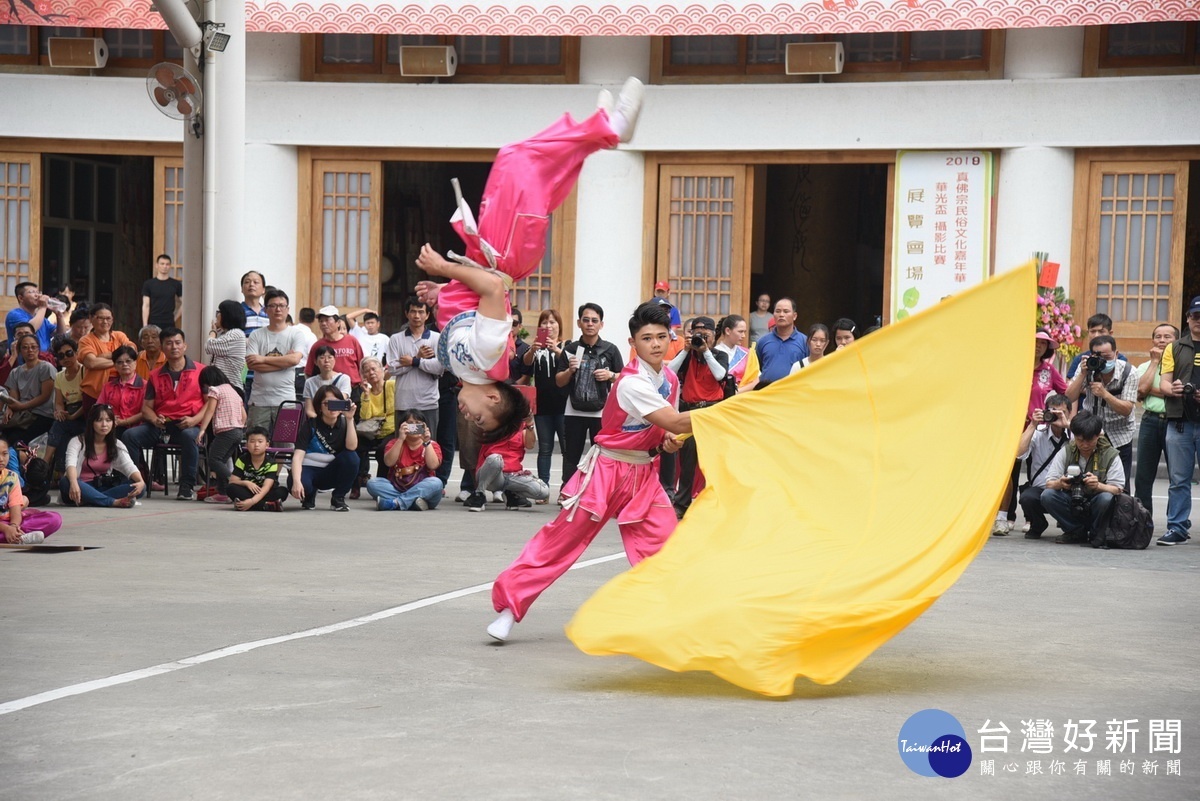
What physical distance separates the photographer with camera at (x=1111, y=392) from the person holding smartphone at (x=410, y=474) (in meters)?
5.27

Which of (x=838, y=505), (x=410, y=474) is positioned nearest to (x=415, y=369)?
(x=410, y=474)

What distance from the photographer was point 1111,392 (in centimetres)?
1159

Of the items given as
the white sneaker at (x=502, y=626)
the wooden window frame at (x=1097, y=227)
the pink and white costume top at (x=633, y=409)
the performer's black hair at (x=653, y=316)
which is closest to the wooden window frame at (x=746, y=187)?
the wooden window frame at (x=1097, y=227)

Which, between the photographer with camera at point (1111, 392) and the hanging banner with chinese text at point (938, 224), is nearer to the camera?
the photographer with camera at point (1111, 392)

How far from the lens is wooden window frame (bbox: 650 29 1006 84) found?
1738 cm

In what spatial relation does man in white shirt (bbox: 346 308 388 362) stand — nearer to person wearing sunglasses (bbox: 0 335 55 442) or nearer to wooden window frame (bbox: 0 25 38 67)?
person wearing sunglasses (bbox: 0 335 55 442)

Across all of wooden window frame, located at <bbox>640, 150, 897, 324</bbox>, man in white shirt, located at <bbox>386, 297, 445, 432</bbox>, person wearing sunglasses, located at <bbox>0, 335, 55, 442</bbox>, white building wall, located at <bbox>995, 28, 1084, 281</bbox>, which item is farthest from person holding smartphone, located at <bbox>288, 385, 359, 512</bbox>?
white building wall, located at <bbox>995, 28, 1084, 281</bbox>

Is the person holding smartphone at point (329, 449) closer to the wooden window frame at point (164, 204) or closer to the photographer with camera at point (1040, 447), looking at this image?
the photographer with camera at point (1040, 447)

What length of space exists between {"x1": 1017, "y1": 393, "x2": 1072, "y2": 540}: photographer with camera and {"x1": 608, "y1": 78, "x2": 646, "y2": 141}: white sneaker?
216 inches

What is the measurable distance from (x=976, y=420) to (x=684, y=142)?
40.6 feet

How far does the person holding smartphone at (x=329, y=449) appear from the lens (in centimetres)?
1234

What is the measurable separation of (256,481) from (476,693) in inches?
273

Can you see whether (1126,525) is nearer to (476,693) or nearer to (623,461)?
(623,461)

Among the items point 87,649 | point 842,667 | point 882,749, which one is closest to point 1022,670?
point 842,667
